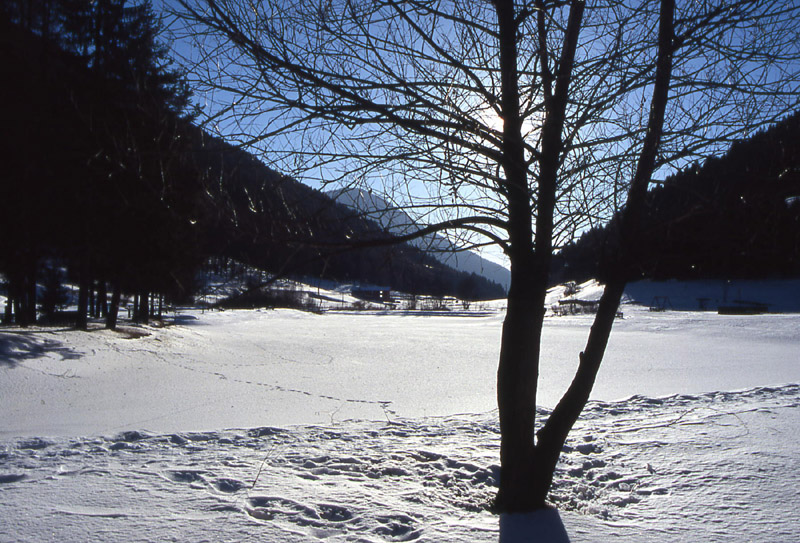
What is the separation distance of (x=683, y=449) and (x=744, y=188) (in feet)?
7.44

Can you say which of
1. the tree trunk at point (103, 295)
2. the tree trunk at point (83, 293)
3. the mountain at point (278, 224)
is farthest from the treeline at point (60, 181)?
the mountain at point (278, 224)

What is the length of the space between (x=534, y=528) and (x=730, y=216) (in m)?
2.06

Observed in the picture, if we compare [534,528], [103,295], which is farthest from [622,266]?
[103,295]

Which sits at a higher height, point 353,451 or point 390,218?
point 390,218

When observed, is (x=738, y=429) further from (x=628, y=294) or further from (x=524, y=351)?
(x=628, y=294)

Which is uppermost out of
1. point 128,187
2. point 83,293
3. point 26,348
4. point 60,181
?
point 60,181

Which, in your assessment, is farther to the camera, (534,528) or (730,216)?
(730,216)

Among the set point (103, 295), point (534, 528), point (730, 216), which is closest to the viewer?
point (534, 528)

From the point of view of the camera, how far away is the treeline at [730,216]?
10.2 feet

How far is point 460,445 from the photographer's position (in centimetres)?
496

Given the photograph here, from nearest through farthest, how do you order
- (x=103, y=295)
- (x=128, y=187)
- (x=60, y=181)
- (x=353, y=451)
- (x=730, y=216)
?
(x=730, y=216)
(x=353, y=451)
(x=128, y=187)
(x=60, y=181)
(x=103, y=295)

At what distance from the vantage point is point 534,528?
2.98 meters

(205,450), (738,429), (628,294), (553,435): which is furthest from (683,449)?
(628,294)

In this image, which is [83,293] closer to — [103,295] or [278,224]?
[103,295]
